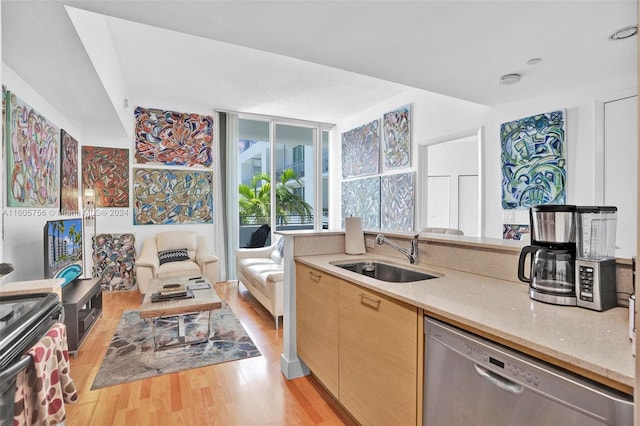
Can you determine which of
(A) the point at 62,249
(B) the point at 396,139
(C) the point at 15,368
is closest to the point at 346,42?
(C) the point at 15,368

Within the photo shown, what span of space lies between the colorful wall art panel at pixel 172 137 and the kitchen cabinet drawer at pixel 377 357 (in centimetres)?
439

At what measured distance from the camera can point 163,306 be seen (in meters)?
2.68

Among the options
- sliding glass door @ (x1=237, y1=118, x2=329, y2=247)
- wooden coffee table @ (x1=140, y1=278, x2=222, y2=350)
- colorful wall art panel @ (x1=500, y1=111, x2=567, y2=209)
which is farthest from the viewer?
sliding glass door @ (x1=237, y1=118, x2=329, y2=247)

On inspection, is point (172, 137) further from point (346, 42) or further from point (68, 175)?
point (346, 42)

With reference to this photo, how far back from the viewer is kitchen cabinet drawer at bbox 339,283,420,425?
1.34 m

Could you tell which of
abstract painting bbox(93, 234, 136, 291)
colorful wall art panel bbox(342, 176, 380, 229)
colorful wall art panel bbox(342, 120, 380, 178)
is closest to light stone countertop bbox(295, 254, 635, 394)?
colorful wall art panel bbox(342, 176, 380, 229)

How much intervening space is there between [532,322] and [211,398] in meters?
1.96

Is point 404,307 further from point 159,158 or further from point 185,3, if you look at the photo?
point 159,158

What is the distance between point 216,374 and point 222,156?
3.83 metres

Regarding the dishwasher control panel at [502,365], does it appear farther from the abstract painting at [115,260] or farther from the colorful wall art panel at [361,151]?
the abstract painting at [115,260]

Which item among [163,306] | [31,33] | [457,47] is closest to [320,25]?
[457,47]

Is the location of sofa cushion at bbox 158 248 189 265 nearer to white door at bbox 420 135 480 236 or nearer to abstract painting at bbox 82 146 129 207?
abstract painting at bbox 82 146 129 207

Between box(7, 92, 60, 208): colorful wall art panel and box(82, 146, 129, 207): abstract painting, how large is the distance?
4.74 ft

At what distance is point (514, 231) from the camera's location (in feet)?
11.5
